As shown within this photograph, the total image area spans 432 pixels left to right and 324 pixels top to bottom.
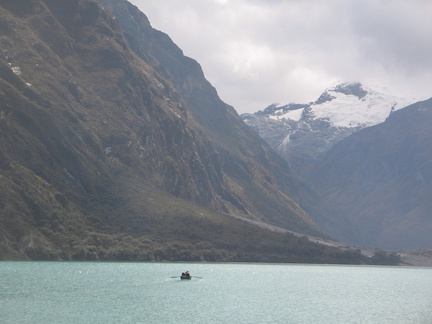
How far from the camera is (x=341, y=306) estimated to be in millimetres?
144875

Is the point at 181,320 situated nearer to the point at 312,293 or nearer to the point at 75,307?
the point at 75,307

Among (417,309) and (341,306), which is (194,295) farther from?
(417,309)

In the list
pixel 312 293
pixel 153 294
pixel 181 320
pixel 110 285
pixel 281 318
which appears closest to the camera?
pixel 181 320

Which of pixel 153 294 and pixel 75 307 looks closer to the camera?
pixel 75 307

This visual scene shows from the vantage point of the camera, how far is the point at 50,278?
17438cm

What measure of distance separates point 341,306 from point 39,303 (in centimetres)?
6598

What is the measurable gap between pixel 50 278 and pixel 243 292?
52.4 meters

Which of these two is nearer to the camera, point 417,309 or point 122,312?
point 122,312

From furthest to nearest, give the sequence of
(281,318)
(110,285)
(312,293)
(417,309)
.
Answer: (312,293)
(110,285)
(417,309)
(281,318)

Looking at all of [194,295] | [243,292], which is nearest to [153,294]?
[194,295]

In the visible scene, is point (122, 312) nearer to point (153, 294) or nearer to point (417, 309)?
point (153, 294)

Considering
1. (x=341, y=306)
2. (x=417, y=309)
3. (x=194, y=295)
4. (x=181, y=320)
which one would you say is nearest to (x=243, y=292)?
(x=194, y=295)

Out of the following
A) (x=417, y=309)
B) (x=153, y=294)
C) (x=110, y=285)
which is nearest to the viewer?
(x=417, y=309)

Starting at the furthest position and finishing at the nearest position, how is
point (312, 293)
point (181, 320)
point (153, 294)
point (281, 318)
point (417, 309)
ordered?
point (312, 293) → point (153, 294) → point (417, 309) → point (281, 318) → point (181, 320)
